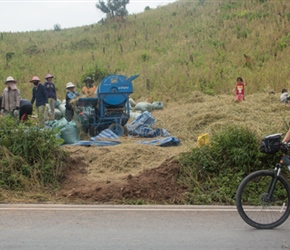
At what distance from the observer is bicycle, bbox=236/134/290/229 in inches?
225

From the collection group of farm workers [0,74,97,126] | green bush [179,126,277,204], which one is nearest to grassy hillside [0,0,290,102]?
group of farm workers [0,74,97,126]

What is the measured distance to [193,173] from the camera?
306 inches

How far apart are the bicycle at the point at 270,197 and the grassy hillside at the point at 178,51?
12.8 m

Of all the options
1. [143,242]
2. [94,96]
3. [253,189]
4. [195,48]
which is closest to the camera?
[143,242]

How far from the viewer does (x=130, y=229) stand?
18.4ft

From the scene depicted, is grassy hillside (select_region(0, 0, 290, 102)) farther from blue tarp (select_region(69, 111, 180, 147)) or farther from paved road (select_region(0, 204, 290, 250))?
paved road (select_region(0, 204, 290, 250))

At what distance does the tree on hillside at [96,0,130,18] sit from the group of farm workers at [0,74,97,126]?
102ft

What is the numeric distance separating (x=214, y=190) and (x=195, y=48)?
2172cm

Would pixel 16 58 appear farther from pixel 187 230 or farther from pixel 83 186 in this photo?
pixel 187 230

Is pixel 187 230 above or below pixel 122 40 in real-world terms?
below

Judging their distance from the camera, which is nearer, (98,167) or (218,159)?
(218,159)

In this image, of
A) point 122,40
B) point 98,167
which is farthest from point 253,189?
point 122,40

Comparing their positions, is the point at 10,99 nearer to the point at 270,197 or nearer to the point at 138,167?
the point at 138,167

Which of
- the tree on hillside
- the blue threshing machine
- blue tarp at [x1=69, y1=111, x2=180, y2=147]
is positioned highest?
the tree on hillside
